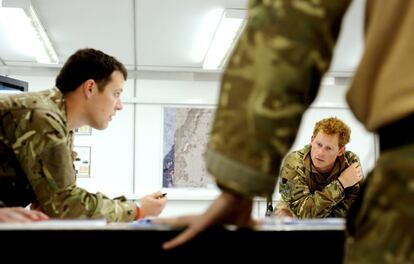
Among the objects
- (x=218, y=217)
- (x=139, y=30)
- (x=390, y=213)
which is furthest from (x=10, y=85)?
(x=390, y=213)

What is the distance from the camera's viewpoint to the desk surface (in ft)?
2.64

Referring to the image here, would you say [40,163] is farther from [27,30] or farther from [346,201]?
[27,30]

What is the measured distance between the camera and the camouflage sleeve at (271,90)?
1.97ft

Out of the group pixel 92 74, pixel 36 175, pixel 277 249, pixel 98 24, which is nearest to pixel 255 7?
pixel 277 249

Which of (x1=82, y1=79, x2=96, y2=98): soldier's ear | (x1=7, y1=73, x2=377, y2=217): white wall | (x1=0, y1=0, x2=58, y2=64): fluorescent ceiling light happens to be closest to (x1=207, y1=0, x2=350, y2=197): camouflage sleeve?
(x1=82, y1=79, x2=96, y2=98): soldier's ear

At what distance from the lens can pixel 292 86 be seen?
0.60m

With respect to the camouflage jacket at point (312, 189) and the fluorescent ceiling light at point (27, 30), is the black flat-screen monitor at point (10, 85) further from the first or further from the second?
the camouflage jacket at point (312, 189)

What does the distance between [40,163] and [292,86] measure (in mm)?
1288

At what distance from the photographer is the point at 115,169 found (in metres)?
5.72

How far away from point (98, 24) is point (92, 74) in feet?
6.93

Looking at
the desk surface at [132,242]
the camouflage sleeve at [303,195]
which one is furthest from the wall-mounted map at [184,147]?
the desk surface at [132,242]

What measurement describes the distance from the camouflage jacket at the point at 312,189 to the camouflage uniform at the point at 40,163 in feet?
4.19

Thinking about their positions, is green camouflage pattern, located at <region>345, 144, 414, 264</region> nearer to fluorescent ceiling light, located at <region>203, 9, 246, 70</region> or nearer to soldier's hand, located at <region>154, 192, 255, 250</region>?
soldier's hand, located at <region>154, 192, 255, 250</region>

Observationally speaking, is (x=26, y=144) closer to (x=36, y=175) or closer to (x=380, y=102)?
(x=36, y=175)
